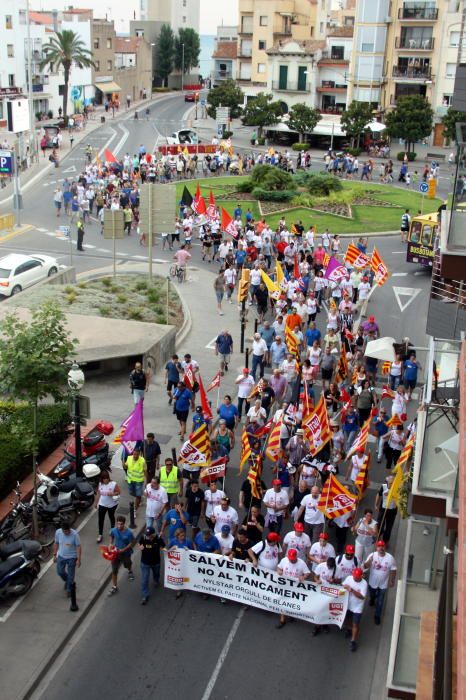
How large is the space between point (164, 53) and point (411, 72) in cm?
6154

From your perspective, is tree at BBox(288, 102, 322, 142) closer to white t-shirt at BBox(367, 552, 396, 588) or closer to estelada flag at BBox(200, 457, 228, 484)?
estelada flag at BBox(200, 457, 228, 484)

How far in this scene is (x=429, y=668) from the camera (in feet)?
30.7

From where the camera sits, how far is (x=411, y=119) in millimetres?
66062

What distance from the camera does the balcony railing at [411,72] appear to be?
74.8 meters

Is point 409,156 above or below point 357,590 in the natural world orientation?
below

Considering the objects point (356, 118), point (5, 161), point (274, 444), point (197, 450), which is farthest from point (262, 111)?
point (197, 450)

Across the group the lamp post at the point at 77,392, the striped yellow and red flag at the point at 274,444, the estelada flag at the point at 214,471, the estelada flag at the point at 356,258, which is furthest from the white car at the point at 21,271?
the striped yellow and red flag at the point at 274,444

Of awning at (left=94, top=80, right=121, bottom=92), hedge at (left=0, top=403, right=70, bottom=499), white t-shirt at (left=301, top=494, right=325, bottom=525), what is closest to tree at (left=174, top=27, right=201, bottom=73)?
awning at (left=94, top=80, right=121, bottom=92)

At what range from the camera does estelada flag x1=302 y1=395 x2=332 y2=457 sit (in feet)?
52.4

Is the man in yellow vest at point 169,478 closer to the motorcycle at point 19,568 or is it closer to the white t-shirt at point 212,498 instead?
the white t-shirt at point 212,498

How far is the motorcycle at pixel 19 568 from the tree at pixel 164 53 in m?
123

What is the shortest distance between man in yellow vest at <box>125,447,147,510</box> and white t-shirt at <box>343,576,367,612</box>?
463 cm

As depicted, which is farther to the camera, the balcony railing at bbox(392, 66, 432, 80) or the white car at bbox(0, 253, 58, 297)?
the balcony railing at bbox(392, 66, 432, 80)

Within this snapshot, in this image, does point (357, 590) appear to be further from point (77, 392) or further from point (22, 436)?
point (22, 436)
